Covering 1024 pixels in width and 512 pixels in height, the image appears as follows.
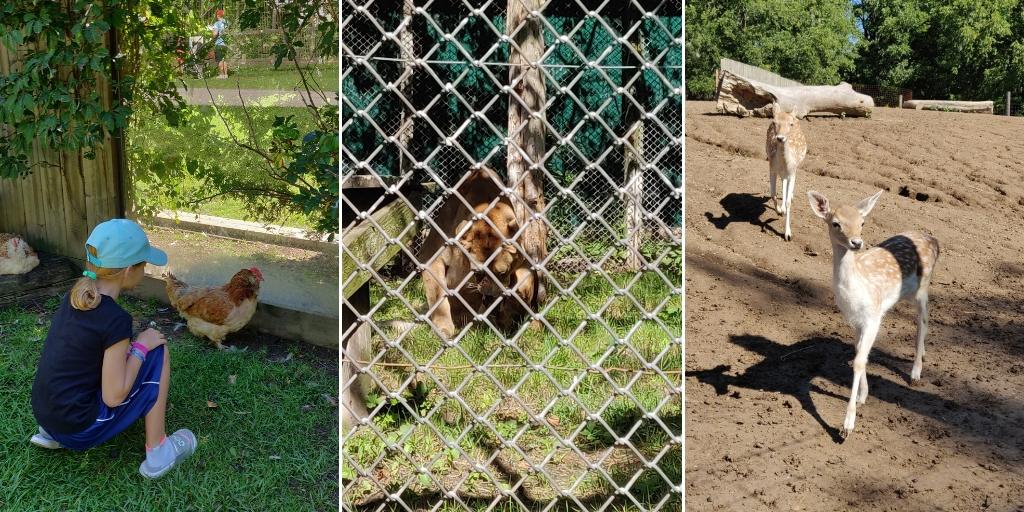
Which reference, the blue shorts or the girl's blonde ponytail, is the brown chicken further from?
the girl's blonde ponytail

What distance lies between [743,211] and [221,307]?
6047mm

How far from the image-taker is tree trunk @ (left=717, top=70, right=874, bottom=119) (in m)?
14.6

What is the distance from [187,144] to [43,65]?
1078 millimetres

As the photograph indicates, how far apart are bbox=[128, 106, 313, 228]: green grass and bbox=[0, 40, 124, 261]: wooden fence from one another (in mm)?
191

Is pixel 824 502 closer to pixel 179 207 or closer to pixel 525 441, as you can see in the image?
pixel 525 441

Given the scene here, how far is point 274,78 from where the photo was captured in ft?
18.7

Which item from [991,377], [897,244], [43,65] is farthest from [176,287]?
[991,377]

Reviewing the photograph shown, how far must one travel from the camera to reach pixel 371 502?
10.9ft

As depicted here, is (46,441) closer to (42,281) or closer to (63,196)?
(42,281)

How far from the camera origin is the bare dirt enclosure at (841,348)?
15.1 feet

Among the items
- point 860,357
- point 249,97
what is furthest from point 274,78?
point 860,357

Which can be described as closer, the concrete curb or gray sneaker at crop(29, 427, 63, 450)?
gray sneaker at crop(29, 427, 63, 450)

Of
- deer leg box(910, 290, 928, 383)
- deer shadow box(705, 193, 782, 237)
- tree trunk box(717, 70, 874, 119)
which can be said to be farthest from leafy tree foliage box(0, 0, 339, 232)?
tree trunk box(717, 70, 874, 119)

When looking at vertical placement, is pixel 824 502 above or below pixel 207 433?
below
